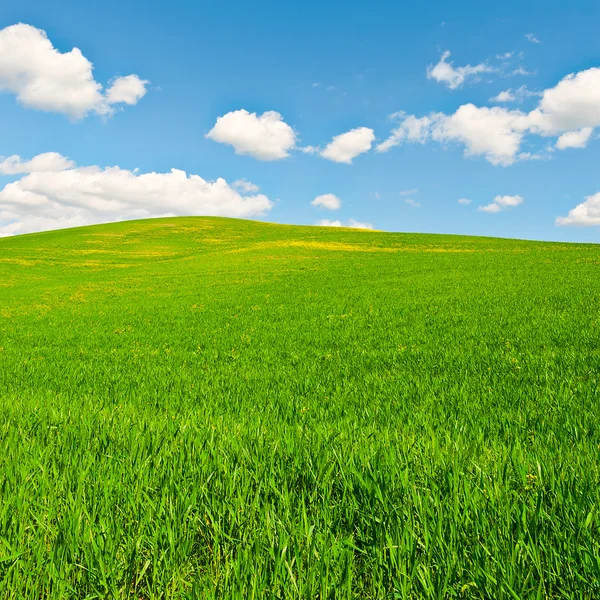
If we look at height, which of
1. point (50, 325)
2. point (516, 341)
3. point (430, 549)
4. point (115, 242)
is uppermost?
point (115, 242)

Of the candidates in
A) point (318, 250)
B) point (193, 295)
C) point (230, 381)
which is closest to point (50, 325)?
point (193, 295)

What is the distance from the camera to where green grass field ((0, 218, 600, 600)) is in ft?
5.21

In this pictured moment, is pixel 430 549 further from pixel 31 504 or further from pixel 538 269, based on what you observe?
pixel 538 269

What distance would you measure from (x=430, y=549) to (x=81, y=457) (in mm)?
2501

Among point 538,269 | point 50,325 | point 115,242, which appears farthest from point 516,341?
point 115,242

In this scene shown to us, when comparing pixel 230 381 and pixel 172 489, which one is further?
pixel 230 381

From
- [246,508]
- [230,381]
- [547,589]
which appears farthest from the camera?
[230,381]

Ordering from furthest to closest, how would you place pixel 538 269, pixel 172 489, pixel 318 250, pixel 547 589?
pixel 318 250
pixel 538 269
pixel 172 489
pixel 547 589

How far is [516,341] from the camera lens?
336 inches

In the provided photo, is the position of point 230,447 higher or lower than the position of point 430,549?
lower

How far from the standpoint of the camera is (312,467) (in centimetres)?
250

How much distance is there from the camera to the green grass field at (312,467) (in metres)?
1.59

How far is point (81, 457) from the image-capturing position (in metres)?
2.77

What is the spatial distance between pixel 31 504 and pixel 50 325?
54.3 ft
